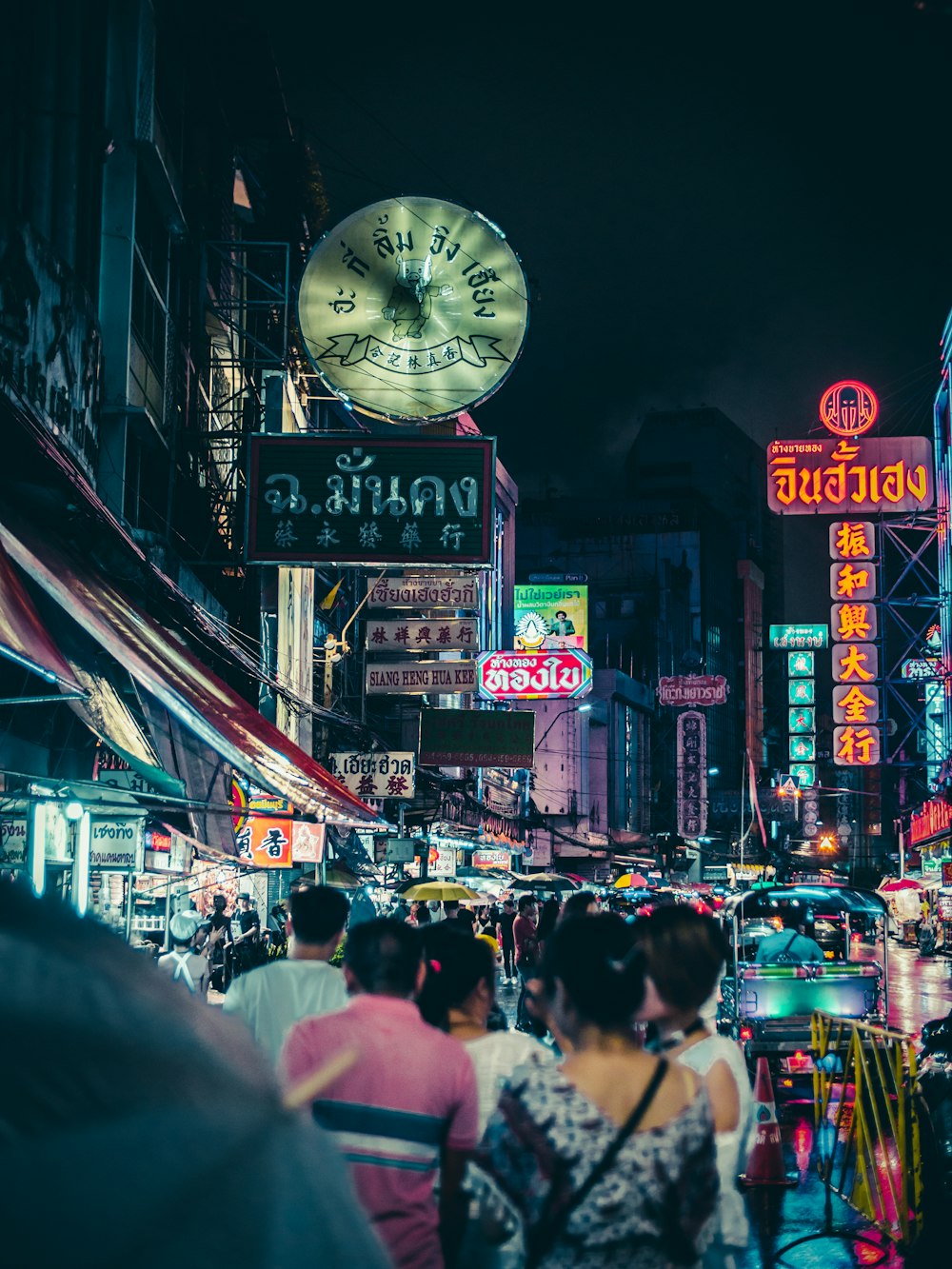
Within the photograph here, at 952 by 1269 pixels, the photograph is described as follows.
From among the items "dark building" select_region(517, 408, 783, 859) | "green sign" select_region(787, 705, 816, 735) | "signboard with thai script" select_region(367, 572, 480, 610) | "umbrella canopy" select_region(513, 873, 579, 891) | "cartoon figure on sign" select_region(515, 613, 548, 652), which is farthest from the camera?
"dark building" select_region(517, 408, 783, 859)

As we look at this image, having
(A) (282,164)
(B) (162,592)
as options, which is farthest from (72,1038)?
(A) (282,164)

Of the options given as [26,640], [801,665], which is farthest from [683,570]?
→ [26,640]

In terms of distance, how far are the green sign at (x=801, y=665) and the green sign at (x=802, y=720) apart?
3.06 meters

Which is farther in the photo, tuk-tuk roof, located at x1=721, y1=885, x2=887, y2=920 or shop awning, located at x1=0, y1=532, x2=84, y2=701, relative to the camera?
tuk-tuk roof, located at x1=721, y1=885, x2=887, y2=920

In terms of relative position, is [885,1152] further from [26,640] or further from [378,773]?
[378,773]

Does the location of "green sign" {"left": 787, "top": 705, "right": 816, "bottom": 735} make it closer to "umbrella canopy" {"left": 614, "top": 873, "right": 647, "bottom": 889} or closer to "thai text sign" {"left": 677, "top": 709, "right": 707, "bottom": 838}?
"thai text sign" {"left": 677, "top": 709, "right": 707, "bottom": 838}

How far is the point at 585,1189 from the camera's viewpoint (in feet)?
12.2

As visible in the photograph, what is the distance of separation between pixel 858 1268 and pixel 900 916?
67548 mm

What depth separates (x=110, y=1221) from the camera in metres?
1.27

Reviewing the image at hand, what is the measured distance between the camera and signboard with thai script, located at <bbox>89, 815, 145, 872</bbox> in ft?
47.1

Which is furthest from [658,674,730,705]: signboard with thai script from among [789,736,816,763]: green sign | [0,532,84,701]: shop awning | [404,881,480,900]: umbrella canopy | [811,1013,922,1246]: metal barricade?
[0,532,84,701]: shop awning

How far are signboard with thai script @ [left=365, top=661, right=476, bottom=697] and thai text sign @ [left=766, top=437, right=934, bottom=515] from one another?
17766 millimetres

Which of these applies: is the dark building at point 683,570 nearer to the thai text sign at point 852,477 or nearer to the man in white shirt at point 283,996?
the thai text sign at point 852,477

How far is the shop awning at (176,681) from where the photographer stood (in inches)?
396
